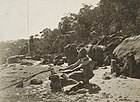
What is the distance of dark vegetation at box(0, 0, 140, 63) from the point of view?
26.8m

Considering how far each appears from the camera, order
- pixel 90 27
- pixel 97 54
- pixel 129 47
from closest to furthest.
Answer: pixel 129 47, pixel 97 54, pixel 90 27

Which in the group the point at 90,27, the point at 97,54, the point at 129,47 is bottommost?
the point at 97,54

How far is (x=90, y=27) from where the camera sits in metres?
32.7

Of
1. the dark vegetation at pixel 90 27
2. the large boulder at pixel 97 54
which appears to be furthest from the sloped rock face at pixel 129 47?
the dark vegetation at pixel 90 27

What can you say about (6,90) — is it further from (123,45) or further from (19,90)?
(123,45)

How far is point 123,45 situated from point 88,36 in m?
15.6

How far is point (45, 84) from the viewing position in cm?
1381

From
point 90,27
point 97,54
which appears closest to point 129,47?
point 97,54

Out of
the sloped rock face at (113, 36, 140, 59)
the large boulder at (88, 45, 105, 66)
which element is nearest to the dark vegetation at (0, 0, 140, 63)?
the large boulder at (88, 45, 105, 66)

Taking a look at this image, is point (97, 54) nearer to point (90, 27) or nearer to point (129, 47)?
point (129, 47)

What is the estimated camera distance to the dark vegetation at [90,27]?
26.8 m

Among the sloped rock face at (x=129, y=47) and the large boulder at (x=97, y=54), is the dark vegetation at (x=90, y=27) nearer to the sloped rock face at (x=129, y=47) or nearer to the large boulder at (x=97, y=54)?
the large boulder at (x=97, y=54)

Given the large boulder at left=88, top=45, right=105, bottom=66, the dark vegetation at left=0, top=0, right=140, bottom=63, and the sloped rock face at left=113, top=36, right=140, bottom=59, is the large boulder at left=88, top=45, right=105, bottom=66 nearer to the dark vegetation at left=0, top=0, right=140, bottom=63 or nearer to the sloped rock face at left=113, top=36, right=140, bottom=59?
the sloped rock face at left=113, top=36, right=140, bottom=59

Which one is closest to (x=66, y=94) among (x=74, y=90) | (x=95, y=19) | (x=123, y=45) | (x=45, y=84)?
(x=74, y=90)
